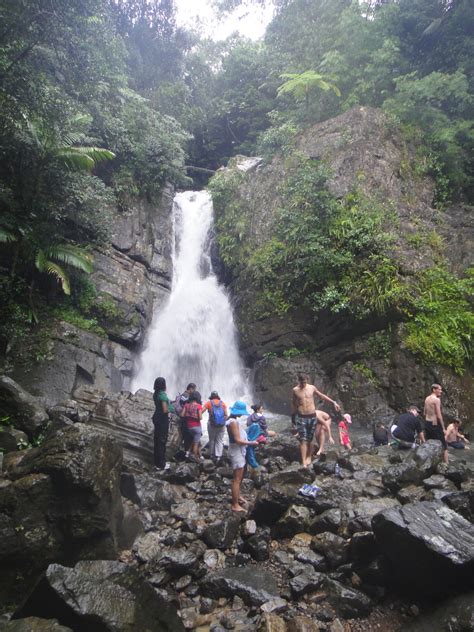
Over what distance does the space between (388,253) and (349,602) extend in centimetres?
1127

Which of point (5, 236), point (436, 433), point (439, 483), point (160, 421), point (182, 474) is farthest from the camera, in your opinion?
point (5, 236)

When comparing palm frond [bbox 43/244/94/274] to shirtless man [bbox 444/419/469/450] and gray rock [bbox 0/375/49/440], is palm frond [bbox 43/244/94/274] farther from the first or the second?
shirtless man [bbox 444/419/469/450]

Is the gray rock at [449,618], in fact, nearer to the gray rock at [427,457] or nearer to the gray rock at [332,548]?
the gray rock at [332,548]

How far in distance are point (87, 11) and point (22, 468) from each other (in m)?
10.6

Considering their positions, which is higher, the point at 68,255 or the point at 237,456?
the point at 68,255

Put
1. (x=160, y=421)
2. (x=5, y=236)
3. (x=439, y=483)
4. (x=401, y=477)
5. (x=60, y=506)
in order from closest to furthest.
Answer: (x=60, y=506), (x=439, y=483), (x=401, y=477), (x=160, y=421), (x=5, y=236)

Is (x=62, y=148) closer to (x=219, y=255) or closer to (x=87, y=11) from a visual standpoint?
(x=87, y=11)

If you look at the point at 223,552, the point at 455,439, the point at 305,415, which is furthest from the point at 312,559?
the point at 455,439

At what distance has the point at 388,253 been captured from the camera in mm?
13234

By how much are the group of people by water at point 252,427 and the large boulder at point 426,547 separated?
2.64m

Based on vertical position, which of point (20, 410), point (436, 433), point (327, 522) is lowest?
point (327, 522)

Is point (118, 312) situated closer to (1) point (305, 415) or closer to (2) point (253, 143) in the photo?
(1) point (305, 415)

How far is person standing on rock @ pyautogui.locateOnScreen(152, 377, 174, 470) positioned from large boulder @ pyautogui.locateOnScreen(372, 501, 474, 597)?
4517 mm

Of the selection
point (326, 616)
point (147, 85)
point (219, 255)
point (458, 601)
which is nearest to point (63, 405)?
point (326, 616)
